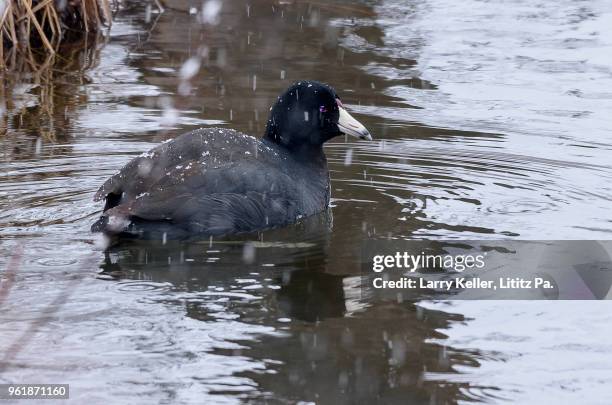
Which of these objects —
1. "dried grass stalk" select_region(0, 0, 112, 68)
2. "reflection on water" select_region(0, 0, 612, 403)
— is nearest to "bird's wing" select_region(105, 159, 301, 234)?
"reflection on water" select_region(0, 0, 612, 403)

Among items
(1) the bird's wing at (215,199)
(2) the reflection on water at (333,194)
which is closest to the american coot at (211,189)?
(1) the bird's wing at (215,199)

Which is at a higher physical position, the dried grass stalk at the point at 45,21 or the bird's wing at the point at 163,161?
the dried grass stalk at the point at 45,21

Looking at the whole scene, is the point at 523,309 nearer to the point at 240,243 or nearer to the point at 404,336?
the point at 404,336

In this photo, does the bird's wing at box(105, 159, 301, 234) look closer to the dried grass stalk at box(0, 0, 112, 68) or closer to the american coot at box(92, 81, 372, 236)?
the american coot at box(92, 81, 372, 236)

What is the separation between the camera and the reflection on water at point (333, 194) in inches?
197

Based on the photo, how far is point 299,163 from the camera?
743 cm

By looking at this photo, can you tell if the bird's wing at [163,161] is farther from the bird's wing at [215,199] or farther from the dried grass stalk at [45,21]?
the dried grass stalk at [45,21]

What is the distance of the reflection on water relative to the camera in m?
4.99

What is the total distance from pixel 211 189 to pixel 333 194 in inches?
55.4

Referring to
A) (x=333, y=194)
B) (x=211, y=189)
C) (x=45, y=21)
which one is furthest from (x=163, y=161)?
(x=45, y=21)

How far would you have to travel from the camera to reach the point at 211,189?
672 centimetres

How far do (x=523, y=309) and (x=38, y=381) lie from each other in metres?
2.37

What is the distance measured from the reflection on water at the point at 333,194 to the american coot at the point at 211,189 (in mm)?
138

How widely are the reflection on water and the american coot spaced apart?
138 millimetres
